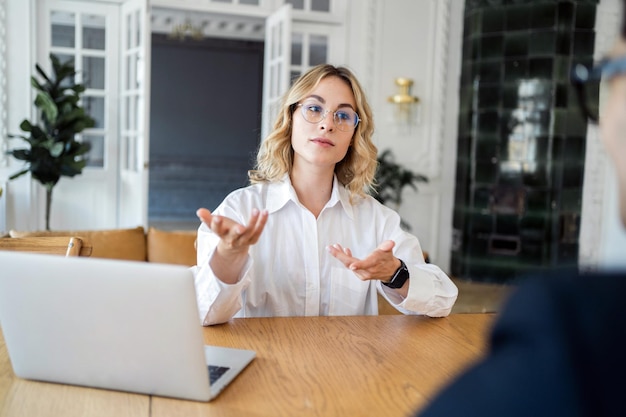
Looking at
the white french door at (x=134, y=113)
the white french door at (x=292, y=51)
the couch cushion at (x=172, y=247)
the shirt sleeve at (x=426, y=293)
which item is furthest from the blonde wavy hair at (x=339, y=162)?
the white french door at (x=292, y=51)

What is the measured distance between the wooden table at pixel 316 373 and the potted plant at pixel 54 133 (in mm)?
4021

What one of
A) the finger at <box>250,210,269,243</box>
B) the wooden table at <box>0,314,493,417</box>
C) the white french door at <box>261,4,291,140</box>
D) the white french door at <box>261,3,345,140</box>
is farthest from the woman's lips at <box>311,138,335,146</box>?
the white french door at <box>261,3,345,140</box>

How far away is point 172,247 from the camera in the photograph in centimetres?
307

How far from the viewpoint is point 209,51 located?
12.1 m

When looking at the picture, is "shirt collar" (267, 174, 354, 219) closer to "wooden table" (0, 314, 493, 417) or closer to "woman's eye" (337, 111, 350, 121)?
"woman's eye" (337, 111, 350, 121)

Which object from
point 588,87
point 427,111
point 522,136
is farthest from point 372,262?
point 427,111

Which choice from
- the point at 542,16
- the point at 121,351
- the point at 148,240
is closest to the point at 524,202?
the point at 542,16

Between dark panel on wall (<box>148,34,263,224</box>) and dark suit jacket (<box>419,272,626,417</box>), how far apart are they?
11340mm

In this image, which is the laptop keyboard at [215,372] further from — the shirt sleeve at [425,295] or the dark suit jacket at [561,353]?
the dark suit jacket at [561,353]

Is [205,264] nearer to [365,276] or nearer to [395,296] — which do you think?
[365,276]

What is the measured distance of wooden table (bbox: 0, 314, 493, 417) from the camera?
39.6 inches

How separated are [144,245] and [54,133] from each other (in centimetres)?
253

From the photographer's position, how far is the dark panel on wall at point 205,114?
1179 cm

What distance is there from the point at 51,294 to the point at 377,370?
2.04 ft
